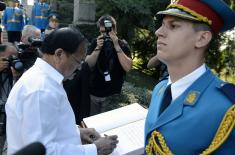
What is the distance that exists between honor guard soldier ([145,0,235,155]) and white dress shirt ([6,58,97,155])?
53cm

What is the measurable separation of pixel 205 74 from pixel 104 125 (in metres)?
0.99

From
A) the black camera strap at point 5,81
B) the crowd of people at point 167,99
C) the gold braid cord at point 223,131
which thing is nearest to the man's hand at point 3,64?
the black camera strap at point 5,81


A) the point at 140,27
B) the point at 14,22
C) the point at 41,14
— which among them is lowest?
the point at 14,22

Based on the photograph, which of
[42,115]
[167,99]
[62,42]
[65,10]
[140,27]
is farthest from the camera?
[65,10]

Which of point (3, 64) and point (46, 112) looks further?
point (3, 64)

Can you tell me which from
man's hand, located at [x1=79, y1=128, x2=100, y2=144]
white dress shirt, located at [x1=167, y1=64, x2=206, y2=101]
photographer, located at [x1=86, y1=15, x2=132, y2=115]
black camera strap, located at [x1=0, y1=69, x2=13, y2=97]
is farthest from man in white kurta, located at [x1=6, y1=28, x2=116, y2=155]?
photographer, located at [x1=86, y1=15, x2=132, y2=115]

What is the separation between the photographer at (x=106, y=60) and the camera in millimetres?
5145

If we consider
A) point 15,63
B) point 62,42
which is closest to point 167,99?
point 62,42

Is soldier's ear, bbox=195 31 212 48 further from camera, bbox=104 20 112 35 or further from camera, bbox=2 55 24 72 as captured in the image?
camera, bbox=104 20 112 35

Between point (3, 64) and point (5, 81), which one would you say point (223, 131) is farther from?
point (5, 81)

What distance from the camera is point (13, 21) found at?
12.9 metres

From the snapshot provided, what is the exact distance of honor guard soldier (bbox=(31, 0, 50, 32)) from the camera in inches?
519

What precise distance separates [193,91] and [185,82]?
0.23ft

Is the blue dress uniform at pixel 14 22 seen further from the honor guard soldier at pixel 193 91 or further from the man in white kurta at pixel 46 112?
the honor guard soldier at pixel 193 91
